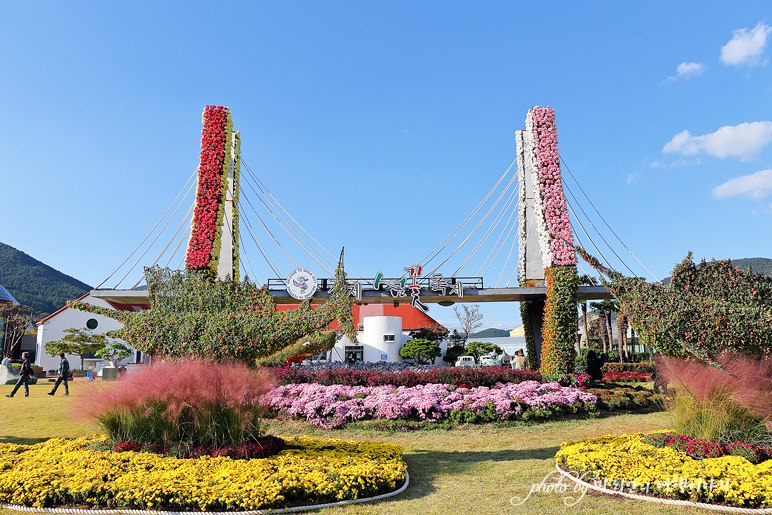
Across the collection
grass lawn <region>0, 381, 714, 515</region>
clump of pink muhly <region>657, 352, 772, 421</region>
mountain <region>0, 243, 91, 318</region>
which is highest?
mountain <region>0, 243, 91, 318</region>

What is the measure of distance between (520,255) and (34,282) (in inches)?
4471

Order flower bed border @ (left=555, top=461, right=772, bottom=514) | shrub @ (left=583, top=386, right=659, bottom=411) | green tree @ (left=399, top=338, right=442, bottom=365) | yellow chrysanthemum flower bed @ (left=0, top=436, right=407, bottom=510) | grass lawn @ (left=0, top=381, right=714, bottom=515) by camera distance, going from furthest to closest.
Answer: green tree @ (left=399, top=338, right=442, bottom=365) → shrub @ (left=583, top=386, right=659, bottom=411) → grass lawn @ (left=0, top=381, right=714, bottom=515) → yellow chrysanthemum flower bed @ (left=0, top=436, right=407, bottom=510) → flower bed border @ (left=555, top=461, right=772, bottom=514)

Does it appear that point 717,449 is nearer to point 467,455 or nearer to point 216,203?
point 467,455

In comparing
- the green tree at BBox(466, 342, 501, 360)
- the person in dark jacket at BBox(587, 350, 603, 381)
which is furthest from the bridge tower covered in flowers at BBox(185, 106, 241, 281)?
the green tree at BBox(466, 342, 501, 360)

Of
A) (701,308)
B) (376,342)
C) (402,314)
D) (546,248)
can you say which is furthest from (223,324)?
(402,314)

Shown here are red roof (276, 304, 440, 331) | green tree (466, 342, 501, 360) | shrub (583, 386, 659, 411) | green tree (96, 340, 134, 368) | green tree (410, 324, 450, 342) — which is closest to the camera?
shrub (583, 386, 659, 411)

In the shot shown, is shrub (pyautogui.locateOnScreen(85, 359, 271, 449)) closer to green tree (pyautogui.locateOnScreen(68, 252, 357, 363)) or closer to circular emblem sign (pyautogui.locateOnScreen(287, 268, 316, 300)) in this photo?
green tree (pyautogui.locateOnScreen(68, 252, 357, 363))

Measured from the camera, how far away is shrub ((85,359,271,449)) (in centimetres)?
719

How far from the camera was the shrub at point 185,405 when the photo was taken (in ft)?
23.6

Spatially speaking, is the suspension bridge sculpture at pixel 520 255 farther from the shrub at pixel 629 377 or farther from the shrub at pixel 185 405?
the shrub at pixel 185 405

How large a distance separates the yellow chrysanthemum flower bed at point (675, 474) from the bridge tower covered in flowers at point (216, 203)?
13.4m

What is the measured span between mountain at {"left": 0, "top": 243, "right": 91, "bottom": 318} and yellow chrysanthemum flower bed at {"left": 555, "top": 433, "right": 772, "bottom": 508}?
98396 millimetres

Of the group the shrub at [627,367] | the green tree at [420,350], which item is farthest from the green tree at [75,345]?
the shrub at [627,367]

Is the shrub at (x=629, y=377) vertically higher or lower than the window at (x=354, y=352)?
lower
